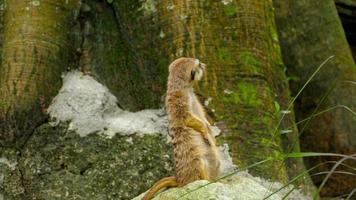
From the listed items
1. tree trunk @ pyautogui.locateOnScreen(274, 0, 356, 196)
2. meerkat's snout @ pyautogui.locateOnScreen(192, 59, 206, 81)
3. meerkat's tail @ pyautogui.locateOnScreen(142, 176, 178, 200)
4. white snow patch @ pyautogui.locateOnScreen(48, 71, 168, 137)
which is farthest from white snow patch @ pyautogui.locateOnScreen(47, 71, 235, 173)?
tree trunk @ pyautogui.locateOnScreen(274, 0, 356, 196)

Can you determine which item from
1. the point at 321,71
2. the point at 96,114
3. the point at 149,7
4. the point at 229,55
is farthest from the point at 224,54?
the point at 321,71

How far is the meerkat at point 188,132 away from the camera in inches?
129

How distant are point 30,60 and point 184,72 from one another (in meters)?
0.95

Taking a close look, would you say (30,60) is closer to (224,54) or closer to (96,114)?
(96,114)

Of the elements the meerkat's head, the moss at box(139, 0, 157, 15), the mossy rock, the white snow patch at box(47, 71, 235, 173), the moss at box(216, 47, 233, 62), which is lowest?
the mossy rock

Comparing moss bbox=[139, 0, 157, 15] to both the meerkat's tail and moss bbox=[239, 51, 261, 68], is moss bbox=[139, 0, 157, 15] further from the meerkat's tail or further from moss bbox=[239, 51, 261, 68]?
the meerkat's tail

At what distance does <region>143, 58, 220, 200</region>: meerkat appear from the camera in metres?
3.29

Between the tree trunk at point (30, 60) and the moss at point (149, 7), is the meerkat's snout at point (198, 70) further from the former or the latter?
the tree trunk at point (30, 60)

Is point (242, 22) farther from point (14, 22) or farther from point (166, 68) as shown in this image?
point (14, 22)

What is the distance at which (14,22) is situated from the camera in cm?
418

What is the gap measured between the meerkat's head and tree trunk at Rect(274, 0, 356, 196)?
1.60m

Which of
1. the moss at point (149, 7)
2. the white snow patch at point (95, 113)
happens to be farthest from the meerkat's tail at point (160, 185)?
the moss at point (149, 7)

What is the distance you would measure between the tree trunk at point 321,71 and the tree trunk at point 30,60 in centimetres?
176

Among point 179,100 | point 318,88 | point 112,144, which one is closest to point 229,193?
point 179,100
